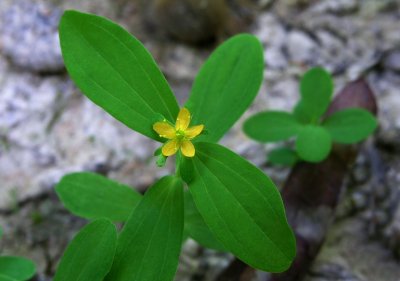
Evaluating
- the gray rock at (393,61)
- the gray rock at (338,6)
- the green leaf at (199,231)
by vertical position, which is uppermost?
the gray rock at (338,6)

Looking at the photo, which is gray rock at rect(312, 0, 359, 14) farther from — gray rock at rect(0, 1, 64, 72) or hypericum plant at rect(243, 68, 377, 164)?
gray rock at rect(0, 1, 64, 72)

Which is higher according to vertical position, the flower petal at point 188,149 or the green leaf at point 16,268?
the flower petal at point 188,149

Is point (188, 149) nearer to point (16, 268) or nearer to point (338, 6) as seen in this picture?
point (16, 268)

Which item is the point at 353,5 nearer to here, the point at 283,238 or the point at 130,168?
the point at 130,168

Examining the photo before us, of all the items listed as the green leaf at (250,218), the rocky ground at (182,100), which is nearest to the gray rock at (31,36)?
the rocky ground at (182,100)

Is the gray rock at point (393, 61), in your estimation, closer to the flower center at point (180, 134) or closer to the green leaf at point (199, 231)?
the green leaf at point (199, 231)

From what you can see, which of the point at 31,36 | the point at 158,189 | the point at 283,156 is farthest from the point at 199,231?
the point at 31,36

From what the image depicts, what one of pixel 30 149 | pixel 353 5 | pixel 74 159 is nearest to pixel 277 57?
pixel 353 5
